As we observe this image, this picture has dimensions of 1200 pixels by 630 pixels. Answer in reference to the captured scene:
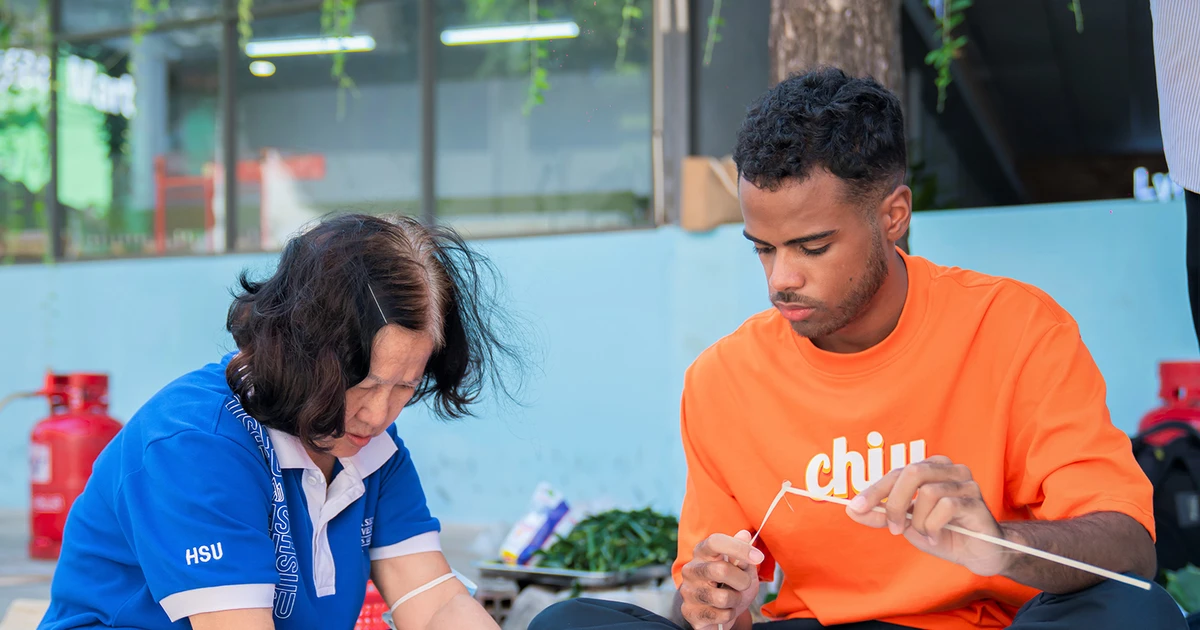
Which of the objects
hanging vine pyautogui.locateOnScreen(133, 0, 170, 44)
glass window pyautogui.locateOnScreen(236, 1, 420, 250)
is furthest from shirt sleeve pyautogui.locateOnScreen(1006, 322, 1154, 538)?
hanging vine pyautogui.locateOnScreen(133, 0, 170, 44)

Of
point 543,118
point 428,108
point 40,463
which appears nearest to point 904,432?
point 543,118

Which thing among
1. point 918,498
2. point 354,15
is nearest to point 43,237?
point 354,15

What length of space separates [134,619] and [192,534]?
0.21 m

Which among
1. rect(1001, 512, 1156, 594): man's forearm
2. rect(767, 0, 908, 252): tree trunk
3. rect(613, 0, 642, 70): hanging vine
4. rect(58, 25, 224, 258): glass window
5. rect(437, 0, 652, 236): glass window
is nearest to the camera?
rect(1001, 512, 1156, 594): man's forearm

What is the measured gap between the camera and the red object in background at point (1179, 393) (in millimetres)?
3473

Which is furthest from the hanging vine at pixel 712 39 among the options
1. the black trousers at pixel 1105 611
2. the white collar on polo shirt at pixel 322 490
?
the black trousers at pixel 1105 611

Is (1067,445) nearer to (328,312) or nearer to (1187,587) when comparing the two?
(328,312)

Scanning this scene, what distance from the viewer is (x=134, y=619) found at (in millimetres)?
1745

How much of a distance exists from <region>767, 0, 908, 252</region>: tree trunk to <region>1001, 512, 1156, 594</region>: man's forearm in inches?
54.8

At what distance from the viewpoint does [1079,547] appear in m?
1.62

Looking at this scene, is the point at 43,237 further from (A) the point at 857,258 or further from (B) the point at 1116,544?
(B) the point at 1116,544

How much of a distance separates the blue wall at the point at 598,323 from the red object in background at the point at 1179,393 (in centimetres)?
42

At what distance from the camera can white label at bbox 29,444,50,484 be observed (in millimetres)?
4676

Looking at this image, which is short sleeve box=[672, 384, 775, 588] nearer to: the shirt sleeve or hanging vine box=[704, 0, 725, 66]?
the shirt sleeve
